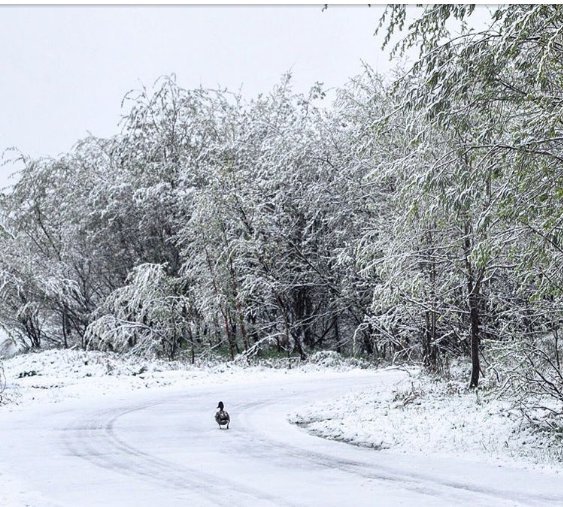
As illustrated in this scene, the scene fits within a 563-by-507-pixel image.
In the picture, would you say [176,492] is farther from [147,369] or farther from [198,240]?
[198,240]

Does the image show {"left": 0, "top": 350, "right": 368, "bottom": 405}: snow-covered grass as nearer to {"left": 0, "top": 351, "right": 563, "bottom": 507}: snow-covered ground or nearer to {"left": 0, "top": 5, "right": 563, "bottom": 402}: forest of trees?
{"left": 0, "top": 351, "right": 563, "bottom": 507}: snow-covered ground

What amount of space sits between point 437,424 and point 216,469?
4.56 m

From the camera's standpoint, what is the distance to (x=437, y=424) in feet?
40.4

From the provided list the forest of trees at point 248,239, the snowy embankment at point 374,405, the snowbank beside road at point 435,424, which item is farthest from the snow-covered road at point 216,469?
the forest of trees at point 248,239

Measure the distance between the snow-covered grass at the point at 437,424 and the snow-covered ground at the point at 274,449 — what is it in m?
0.04

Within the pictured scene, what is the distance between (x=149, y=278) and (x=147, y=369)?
546cm

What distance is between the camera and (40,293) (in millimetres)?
33938

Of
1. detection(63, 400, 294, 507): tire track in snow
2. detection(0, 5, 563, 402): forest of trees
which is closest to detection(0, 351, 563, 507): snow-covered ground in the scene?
detection(63, 400, 294, 507): tire track in snow

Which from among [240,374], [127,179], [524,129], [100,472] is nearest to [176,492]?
[100,472]

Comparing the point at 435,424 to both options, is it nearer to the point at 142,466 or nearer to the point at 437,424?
the point at 437,424

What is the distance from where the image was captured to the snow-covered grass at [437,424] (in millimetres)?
10525

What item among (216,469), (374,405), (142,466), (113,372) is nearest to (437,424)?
(374,405)

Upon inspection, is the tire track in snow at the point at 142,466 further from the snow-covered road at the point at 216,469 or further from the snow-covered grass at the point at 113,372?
the snow-covered grass at the point at 113,372

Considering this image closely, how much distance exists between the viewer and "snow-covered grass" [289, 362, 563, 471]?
1053 cm
